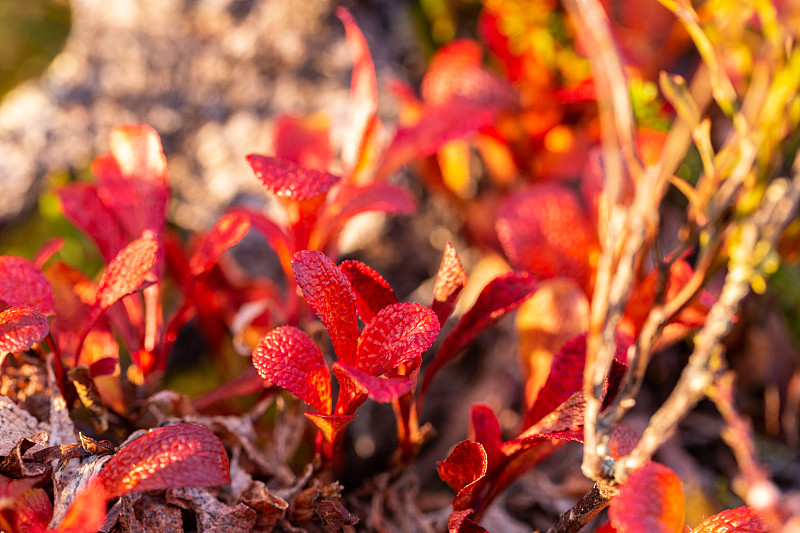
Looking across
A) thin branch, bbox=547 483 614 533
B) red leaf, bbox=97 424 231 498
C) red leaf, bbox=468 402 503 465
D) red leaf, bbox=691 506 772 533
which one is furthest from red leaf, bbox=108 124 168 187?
red leaf, bbox=691 506 772 533

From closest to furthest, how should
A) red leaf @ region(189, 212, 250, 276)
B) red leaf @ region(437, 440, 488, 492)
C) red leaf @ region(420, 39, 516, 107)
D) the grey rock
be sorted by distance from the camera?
1. red leaf @ region(437, 440, 488, 492)
2. red leaf @ region(189, 212, 250, 276)
3. red leaf @ region(420, 39, 516, 107)
4. the grey rock

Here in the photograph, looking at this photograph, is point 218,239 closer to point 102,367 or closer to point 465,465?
point 102,367

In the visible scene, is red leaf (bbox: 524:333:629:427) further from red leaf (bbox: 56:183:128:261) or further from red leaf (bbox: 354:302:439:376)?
red leaf (bbox: 56:183:128:261)

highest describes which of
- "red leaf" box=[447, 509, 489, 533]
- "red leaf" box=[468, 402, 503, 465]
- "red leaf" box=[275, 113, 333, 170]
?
"red leaf" box=[275, 113, 333, 170]

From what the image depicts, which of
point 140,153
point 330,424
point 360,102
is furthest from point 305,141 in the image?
point 330,424

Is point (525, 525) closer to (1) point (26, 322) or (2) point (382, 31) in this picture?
(1) point (26, 322)

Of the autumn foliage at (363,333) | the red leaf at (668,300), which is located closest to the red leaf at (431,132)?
the autumn foliage at (363,333)
